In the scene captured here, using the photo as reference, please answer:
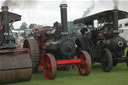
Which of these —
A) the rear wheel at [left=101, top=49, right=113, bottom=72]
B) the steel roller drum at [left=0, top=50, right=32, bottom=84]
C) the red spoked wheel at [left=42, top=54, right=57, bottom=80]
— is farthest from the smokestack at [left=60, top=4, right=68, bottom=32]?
the rear wheel at [left=101, top=49, right=113, bottom=72]

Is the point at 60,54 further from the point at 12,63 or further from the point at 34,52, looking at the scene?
the point at 12,63

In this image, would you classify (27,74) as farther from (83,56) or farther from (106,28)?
(106,28)

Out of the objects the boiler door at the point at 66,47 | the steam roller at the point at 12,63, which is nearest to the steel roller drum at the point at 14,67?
the steam roller at the point at 12,63

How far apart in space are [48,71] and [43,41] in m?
1.33

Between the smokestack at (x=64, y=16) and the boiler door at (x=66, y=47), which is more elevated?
the smokestack at (x=64, y=16)

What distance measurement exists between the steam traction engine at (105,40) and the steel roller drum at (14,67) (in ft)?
8.75

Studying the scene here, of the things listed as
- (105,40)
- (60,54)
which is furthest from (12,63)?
(105,40)

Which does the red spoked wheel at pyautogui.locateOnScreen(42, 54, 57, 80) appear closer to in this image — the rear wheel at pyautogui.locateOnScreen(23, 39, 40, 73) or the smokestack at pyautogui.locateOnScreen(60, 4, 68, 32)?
the rear wheel at pyautogui.locateOnScreen(23, 39, 40, 73)

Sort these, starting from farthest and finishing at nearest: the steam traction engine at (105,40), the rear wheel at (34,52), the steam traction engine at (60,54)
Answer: the steam traction engine at (105,40), the rear wheel at (34,52), the steam traction engine at (60,54)

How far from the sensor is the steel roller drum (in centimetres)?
438

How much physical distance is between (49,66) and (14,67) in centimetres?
126

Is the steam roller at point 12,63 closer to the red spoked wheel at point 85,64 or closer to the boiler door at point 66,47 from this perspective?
the boiler door at point 66,47

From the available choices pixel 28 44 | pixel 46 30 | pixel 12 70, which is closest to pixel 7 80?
pixel 12 70

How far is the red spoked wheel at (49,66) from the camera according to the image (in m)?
5.16
